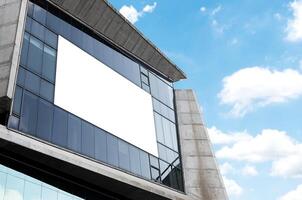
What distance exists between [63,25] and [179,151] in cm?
1210

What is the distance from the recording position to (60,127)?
21.5 metres

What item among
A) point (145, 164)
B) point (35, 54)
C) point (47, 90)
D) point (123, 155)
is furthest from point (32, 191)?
point (145, 164)

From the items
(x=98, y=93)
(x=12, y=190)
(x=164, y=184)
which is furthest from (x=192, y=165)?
(x=12, y=190)

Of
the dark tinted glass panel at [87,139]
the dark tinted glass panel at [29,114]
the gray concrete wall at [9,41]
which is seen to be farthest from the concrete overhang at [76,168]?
the gray concrete wall at [9,41]

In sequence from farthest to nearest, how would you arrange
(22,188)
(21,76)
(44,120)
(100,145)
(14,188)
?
(100,145), (44,120), (21,76), (22,188), (14,188)

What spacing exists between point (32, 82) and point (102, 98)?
5059mm

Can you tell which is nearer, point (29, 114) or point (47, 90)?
point (29, 114)

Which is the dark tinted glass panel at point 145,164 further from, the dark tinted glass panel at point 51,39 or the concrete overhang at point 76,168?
the dark tinted glass panel at point 51,39

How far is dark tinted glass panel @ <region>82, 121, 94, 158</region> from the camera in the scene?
22.4 m

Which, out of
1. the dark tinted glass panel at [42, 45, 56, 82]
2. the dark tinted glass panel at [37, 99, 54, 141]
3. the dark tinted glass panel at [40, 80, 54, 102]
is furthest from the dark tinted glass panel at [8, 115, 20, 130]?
the dark tinted glass panel at [42, 45, 56, 82]

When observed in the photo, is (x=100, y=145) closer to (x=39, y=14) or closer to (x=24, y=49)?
(x=24, y=49)

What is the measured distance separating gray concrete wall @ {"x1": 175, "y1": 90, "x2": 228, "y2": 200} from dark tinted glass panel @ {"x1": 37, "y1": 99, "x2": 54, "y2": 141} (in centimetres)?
1147

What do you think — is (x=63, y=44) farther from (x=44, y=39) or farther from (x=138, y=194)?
(x=138, y=194)

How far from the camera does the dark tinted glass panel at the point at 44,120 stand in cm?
2016
